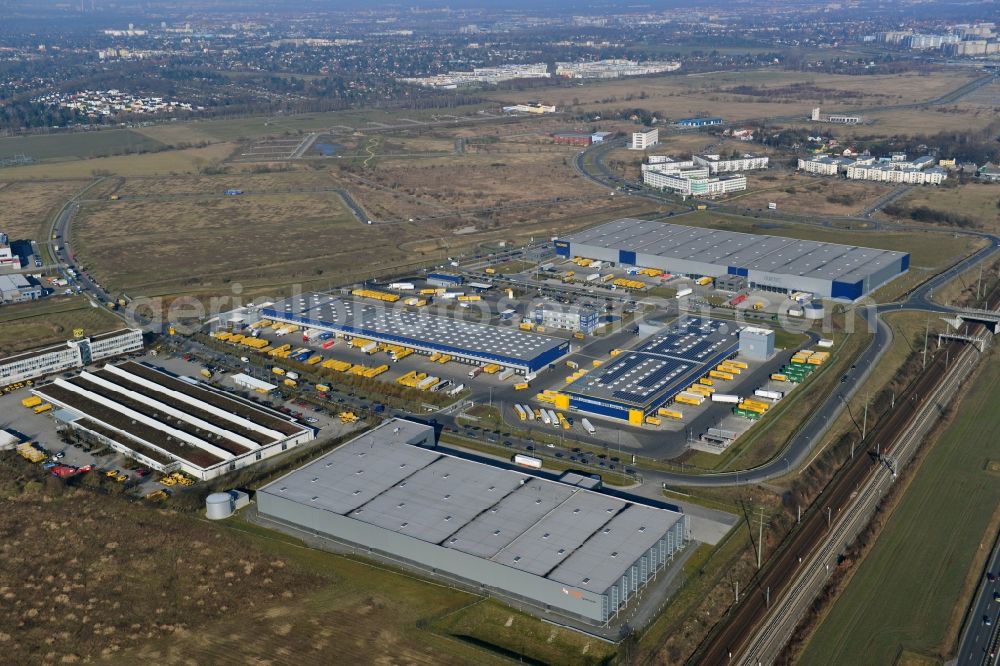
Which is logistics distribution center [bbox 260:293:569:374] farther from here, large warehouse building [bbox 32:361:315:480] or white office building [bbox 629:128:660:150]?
white office building [bbox 629:128:660:150]

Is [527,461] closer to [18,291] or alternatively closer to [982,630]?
[982,630]

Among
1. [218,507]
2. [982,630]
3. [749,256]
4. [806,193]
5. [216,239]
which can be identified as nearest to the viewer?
[982,630]

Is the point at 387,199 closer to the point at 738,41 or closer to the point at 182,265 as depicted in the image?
the point at 182,265

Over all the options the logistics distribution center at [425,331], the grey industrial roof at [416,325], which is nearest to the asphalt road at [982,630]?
the logistics distribution center at [425,331]

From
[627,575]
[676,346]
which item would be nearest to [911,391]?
[676,346]

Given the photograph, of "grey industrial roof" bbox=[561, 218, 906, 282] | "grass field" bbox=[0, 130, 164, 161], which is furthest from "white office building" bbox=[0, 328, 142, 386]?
"grass field" bbox=[0, 130, 164, 161]

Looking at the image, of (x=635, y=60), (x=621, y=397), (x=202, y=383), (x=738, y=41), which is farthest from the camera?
(x=738, y=41)

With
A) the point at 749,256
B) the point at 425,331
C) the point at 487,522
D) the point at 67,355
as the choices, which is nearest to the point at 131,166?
the point at 67,355
